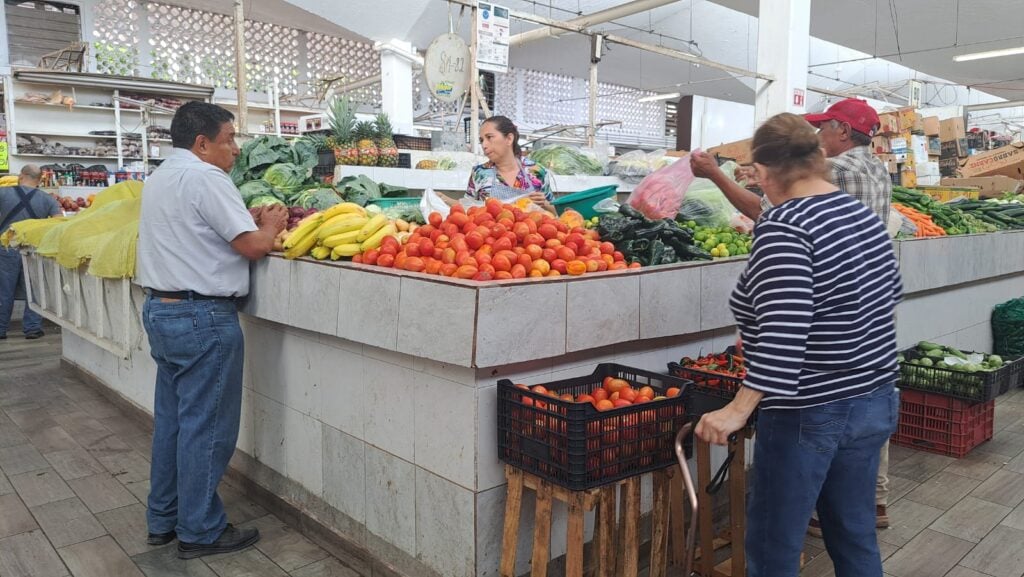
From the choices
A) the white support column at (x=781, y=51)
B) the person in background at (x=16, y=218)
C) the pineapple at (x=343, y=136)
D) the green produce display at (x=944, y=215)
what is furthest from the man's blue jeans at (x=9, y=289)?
the white support column at (x=781, y=51)

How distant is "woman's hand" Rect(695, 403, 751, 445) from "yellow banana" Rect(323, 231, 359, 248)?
1.71 m

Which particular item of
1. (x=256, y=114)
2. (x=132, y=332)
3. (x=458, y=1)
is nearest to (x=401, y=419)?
(x=132, y=332)

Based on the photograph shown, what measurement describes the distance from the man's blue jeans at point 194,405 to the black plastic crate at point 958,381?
369 cm

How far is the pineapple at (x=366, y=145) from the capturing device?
557cm

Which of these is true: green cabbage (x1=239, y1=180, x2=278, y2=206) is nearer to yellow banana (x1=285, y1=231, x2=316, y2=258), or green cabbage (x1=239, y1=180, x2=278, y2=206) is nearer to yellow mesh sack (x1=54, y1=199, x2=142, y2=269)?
yellow mesh sack (x1=54, y1=199, x2=142, y2=269)

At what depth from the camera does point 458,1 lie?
6.02 metres

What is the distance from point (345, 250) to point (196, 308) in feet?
2.15

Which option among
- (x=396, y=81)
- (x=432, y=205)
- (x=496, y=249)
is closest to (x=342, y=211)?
(x=432, y=205)

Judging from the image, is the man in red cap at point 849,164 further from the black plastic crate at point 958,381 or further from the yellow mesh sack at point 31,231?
the yellow mesh sack at point 31,231

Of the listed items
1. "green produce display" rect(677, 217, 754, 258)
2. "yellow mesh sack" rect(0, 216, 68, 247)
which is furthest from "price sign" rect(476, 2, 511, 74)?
"yellow mesh sack" rect(0, 216, 68, 247)

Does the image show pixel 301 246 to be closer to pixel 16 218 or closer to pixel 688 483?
pixel 688 483

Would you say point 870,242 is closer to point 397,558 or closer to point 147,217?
point 397,558

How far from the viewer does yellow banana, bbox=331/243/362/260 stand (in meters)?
2.99

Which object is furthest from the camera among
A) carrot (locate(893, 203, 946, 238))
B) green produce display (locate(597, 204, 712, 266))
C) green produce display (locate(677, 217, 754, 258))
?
carrot (locate(893, 203, 946, 238))
